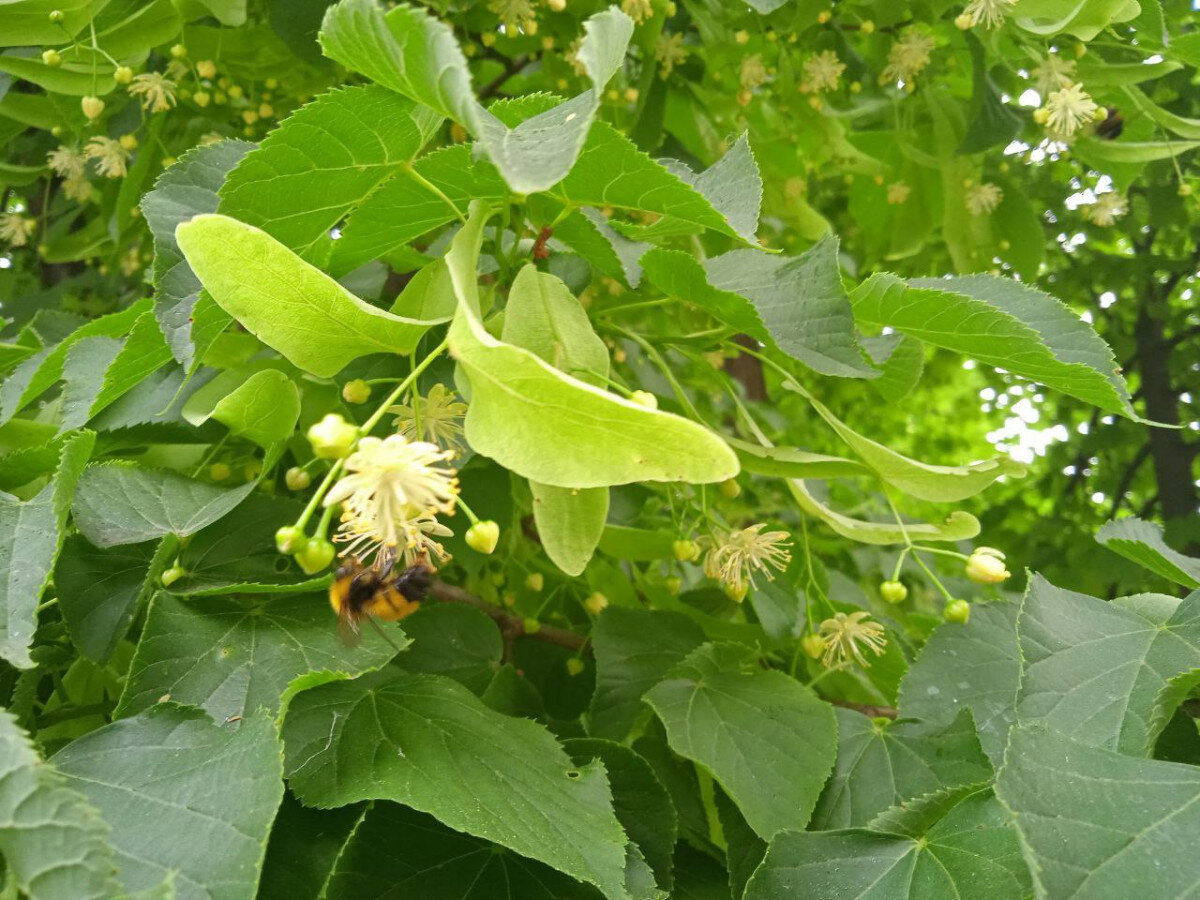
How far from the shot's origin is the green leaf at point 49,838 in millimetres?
415

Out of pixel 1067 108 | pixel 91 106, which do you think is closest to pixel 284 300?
pixel 91 106

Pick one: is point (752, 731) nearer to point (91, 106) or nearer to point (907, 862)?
point (907, 862)

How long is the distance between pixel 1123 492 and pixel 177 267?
2251 millimetres

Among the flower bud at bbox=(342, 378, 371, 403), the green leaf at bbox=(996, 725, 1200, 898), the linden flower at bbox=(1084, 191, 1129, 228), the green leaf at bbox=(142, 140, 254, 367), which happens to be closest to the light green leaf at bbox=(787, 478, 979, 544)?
the green leaf at bbox=(996, 725, 1200, 898)

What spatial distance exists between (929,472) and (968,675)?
0.18m

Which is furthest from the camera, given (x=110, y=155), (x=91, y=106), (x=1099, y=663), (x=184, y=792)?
(x=110, y=155)

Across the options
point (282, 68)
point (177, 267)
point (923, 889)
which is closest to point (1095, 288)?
point (282, 68)

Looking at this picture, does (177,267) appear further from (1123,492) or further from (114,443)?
(1123,492)

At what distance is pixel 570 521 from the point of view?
58 centimetres

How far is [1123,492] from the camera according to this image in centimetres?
231

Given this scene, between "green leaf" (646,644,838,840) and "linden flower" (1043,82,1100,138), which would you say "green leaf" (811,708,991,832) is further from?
"linden flower" (1043,82,1100,138)

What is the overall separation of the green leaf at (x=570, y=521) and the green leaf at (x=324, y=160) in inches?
9.0

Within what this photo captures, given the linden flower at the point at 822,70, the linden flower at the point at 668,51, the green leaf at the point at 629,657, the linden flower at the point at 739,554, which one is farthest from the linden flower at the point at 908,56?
the green leaf at the point at 629,657

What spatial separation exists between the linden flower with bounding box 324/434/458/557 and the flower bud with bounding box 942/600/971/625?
0.46 m
